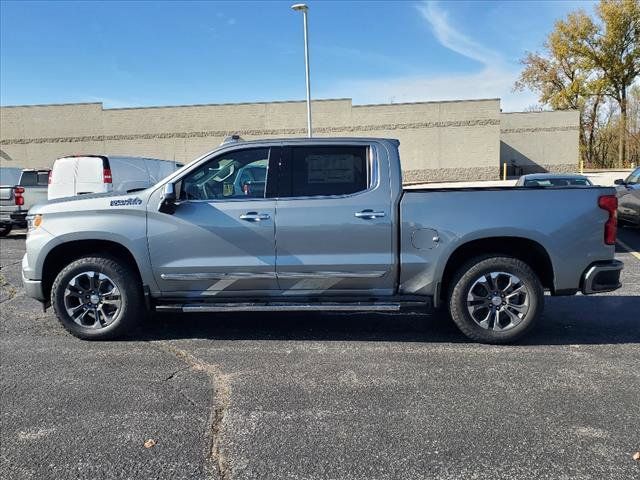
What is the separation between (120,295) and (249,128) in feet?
107

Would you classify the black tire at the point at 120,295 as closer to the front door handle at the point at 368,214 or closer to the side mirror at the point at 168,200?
the side mirror at the point at 168,200

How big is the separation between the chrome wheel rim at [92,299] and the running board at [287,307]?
584mm

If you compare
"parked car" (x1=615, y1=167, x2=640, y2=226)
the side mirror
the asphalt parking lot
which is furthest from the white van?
"parked car" (x1=615, y1=167, x2=640, y2=226)

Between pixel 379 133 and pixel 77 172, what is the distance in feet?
89.8

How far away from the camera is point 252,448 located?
120 inches

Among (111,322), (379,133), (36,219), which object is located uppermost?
(379,133)

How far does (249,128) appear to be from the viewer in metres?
36.2

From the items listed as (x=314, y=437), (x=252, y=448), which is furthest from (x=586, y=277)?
(x=252, y=448)

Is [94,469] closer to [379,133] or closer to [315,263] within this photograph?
[315,263]

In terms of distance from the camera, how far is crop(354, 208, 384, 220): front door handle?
4652 mm

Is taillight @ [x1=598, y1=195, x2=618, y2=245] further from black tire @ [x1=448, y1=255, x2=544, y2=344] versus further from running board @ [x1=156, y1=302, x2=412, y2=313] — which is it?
running board @ [x1=156, y1=302, x2=412, y2=313]

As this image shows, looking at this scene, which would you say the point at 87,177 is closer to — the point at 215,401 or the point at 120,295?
the point at 120,295

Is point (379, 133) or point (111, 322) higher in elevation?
point (379, 133)

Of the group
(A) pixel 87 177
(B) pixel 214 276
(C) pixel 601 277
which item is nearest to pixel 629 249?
(C) pixel 601 277
